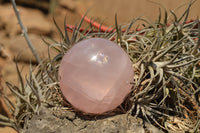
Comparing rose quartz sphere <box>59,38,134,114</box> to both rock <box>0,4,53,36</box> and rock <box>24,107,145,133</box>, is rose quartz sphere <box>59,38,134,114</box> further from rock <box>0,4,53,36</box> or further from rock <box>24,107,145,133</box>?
rock <box>0,4,53,36</box>

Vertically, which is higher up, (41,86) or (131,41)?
(131,41)

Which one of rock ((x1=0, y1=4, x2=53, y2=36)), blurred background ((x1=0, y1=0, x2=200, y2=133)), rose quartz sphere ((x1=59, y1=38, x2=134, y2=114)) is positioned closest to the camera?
rose quartz sphere ((x1=59, y1=38, x2=134, y2=114))

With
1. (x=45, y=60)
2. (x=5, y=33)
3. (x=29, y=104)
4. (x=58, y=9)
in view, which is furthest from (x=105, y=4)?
(x=29, y=104)

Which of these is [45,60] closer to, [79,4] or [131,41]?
[131,41]

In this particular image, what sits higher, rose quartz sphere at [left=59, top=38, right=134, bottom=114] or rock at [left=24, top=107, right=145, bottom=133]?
rose quartz sphere at [left=59, top=38, right=134, bottom=114]

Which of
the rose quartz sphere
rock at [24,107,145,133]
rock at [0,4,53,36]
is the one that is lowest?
rock at [0,4,53,36]

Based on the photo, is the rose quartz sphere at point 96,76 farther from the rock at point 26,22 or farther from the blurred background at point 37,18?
the rock at point 26,22

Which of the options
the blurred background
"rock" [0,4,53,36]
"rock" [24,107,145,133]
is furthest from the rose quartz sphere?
"rock" [0,4,53,36]

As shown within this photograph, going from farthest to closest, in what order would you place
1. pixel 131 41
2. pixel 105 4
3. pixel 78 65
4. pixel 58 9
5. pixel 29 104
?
pixel 105 4
pixel 58 9
pixel 131 41
pixel 29 104
pixel 78 65
